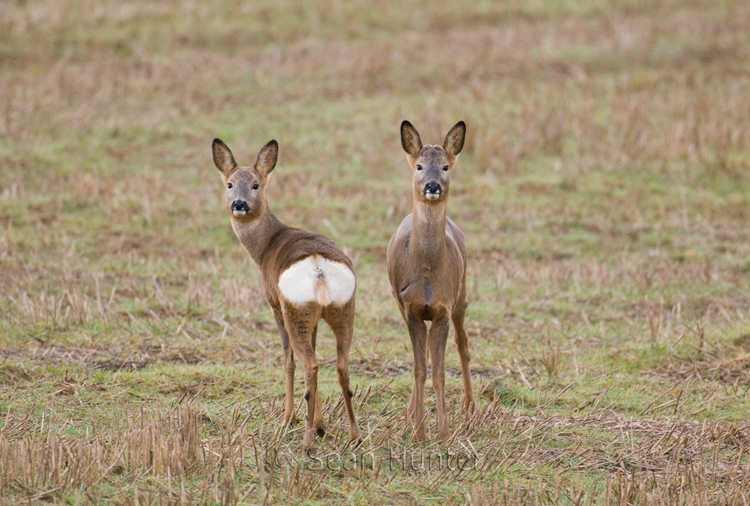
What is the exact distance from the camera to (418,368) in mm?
6242

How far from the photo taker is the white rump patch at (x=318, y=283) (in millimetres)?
5648

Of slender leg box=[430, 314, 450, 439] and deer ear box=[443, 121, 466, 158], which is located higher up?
deer ear box=[443, 121, 466, 158]

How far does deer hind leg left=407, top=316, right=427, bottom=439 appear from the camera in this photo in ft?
20.1

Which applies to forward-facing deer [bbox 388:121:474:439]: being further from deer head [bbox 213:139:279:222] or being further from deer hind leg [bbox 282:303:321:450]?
deer head [bbox 213:139:279:222]

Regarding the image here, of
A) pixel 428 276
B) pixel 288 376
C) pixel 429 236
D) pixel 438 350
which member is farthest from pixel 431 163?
pixel 288 376

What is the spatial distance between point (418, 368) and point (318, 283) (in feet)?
3.56

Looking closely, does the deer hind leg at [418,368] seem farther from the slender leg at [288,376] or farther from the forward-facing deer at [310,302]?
the slender leg at [288,376]

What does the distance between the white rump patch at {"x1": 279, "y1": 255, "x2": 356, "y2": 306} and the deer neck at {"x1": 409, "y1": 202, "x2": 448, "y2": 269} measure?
0.72 m

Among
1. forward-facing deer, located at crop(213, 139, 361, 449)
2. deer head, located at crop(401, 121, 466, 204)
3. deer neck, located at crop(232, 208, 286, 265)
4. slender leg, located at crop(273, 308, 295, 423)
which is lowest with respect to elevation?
slender leg, located at crop(273, 308, 295, 423)

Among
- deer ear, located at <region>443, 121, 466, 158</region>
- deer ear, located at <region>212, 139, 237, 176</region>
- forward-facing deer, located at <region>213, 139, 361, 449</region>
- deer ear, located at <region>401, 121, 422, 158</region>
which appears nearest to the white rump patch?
forward-facing deer, located at <region>213, 139, 361, 449</region>

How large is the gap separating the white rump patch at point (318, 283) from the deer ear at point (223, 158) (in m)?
1.63

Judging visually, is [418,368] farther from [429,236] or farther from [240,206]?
[240,206]

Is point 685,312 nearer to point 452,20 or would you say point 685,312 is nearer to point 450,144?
point 450,144

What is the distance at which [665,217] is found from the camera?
13070 mm
